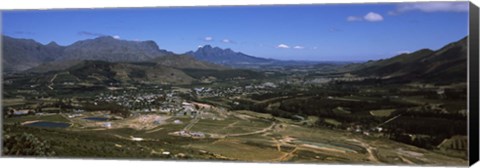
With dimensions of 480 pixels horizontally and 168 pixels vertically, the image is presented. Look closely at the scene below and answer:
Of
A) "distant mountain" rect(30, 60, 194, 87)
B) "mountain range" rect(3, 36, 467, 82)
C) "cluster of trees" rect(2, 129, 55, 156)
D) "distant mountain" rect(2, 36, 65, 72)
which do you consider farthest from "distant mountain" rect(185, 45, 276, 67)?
"cluster of trees" rect(2, 129, 55, 156)

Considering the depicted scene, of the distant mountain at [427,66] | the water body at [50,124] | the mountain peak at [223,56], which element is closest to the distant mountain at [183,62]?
the mountain peak at [223,56]

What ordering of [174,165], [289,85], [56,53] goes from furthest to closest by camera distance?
[56,53], [289,85], [174,165]

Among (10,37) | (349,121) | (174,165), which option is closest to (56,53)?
(10,37)

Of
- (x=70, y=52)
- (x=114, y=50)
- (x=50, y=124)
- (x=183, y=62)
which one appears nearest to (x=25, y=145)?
(x=50, y=124)

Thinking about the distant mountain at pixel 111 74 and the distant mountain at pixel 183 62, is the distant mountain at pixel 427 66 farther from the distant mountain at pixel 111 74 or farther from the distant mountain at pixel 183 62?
the distant mountain at pixel 111 74

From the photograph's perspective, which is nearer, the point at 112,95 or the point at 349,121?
the point at 349,121

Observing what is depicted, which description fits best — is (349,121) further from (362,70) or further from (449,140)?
(449,140)

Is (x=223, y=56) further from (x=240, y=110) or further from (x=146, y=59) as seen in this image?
(x=146, y=59)
